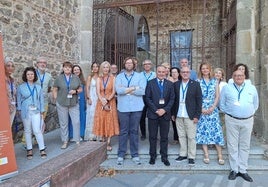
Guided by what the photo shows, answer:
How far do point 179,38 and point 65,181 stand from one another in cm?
838

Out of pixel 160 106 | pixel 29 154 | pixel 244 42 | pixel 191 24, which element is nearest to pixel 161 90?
pixel 160 106

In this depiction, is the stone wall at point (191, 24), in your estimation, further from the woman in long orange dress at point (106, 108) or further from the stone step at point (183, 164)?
the woman in long orange dress at point (106, 108)

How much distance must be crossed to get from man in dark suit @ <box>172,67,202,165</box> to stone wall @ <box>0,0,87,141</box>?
9.42 ft

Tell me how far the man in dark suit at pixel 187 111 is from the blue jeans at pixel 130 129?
0.64 metres

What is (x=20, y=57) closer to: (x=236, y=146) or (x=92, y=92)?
(x=92, y=92)

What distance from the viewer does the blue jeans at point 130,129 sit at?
195 inches

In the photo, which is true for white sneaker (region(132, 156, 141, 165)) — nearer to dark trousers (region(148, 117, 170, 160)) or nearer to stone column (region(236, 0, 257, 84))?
dark trousers (region(148, 117, 170, 160))

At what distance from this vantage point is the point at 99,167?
193 inches

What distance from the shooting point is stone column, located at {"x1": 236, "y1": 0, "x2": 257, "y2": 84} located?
6.38m

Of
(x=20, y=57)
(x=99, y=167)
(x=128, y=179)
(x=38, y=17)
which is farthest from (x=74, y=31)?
(x=128, y=179)

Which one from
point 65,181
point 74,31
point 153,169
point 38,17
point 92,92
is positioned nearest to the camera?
point 65,181

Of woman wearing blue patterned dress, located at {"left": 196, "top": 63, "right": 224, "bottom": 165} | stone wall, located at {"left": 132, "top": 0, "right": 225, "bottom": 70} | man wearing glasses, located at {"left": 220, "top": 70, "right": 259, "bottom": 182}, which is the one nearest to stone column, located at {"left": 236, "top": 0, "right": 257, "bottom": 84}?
woman wearing blue patterned dress, located at {"left": 196, "top": 63, "right": 224, "bottom": 165}

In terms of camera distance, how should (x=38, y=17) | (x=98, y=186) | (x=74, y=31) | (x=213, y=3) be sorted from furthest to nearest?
1. (x=213, y=3)
2. (x=74, y=31)
3. (x=38, y=17)
4. (x=98, y=186)

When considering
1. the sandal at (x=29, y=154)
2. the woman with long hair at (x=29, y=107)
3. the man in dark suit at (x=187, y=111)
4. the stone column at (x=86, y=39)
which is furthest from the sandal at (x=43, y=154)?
the stone column at (x=86, y=39)
